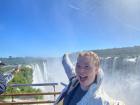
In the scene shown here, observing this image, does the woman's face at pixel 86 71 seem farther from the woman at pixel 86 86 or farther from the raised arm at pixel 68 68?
the raised arm at pixel 68 68

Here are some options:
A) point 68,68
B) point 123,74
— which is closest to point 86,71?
point 68,68

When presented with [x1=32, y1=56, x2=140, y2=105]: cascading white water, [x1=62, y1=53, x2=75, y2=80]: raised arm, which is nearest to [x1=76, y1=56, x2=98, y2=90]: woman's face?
[x1=62, y1=53, x2=75, y2=80]: raised arm

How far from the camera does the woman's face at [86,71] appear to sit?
95.6 inches

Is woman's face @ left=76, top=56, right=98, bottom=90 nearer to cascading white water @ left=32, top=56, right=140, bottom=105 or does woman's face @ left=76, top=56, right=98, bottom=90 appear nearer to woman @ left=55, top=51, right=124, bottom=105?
woman @ left=55, top=51, right=124, bottom=105

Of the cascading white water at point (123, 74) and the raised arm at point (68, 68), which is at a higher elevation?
the raised arm at point (68, 68)

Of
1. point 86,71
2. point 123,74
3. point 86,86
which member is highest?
point 86,71

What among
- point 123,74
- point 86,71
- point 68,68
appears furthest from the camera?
point 123,74

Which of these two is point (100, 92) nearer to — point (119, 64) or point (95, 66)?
point (95, 66)

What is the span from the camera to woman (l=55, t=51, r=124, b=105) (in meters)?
2.32

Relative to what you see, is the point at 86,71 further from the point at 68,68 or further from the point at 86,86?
the point at 68,68

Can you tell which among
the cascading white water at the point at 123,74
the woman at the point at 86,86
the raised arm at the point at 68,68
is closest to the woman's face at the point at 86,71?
the woman at the point at 86,86

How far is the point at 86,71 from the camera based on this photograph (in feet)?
7.95

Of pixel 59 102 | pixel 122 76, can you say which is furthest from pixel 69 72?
pixel 122 76

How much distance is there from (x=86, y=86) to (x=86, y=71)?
0.38 ft
